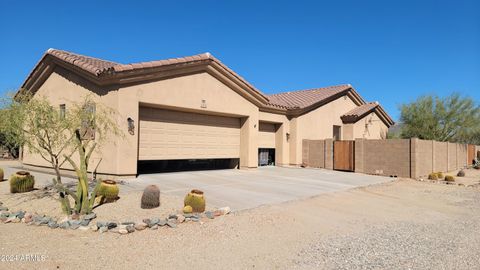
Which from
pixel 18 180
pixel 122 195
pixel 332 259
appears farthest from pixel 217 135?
pixel 332 259

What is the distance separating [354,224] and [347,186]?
587cm

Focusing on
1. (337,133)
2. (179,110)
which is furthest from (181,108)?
(337,133)

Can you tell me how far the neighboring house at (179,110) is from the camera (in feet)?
40.3

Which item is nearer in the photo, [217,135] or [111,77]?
[111,77]

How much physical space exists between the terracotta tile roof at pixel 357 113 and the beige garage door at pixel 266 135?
Answer: 6837 mm

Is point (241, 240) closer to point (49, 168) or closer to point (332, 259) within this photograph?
point (332, 259)

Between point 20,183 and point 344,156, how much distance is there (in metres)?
16.1

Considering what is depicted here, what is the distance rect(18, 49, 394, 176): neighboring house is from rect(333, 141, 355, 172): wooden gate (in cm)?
229

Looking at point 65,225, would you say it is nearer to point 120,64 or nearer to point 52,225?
point 52,225

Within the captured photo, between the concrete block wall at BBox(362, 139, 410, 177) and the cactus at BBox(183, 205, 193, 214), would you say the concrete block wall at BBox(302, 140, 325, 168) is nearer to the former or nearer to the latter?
the concrete block wall at BBox(362, 139, 410, 177)

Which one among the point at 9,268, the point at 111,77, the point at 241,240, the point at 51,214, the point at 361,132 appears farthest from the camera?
the point at 361,132

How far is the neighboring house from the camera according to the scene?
40.3ft

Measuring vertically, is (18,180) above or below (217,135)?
below

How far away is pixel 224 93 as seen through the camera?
16.2 metres
